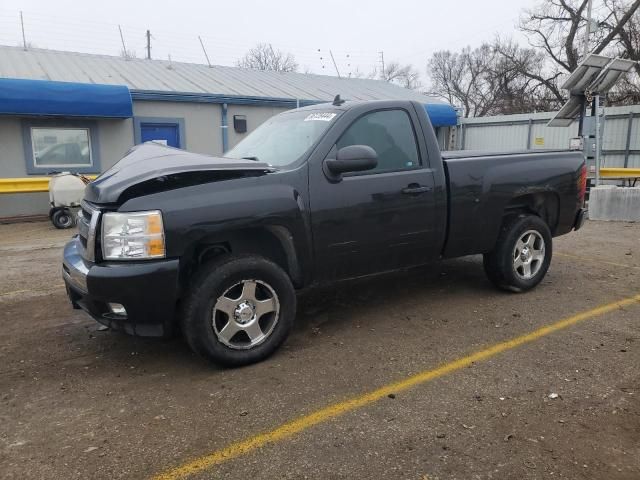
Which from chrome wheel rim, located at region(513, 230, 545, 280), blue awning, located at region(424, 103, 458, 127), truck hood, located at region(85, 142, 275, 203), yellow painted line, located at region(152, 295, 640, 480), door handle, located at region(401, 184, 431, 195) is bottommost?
yellow painted line, located at region(152, 295, 640, 480)

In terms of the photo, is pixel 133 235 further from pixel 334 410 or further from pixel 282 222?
pixel 334 410

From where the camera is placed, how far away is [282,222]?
3.69 meters

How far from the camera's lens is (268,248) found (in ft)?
12.9

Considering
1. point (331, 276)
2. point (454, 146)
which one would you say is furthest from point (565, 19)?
point (331, 276)

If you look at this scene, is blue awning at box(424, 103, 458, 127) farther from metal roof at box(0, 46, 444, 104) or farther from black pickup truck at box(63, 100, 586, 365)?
black pickup truck at box(63, 100, 586, 365)

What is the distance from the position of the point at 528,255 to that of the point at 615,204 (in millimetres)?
6308

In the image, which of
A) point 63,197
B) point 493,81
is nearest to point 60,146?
point 63,197

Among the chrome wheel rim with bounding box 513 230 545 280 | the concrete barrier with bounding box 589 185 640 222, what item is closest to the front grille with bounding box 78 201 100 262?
the chrome wheel rim with bounding box 513 230 545 280

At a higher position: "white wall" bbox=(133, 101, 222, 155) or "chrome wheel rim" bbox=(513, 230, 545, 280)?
"white wall" bbox=(133, 101, 222, 155)

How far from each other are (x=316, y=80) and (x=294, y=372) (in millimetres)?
17433

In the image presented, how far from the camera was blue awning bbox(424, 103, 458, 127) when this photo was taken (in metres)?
17.6

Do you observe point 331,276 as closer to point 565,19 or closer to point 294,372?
point 294,372

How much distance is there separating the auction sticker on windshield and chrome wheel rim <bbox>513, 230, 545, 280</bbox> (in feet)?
7.68

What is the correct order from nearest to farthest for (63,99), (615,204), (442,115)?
(615,204), (63,99), (442,115)
